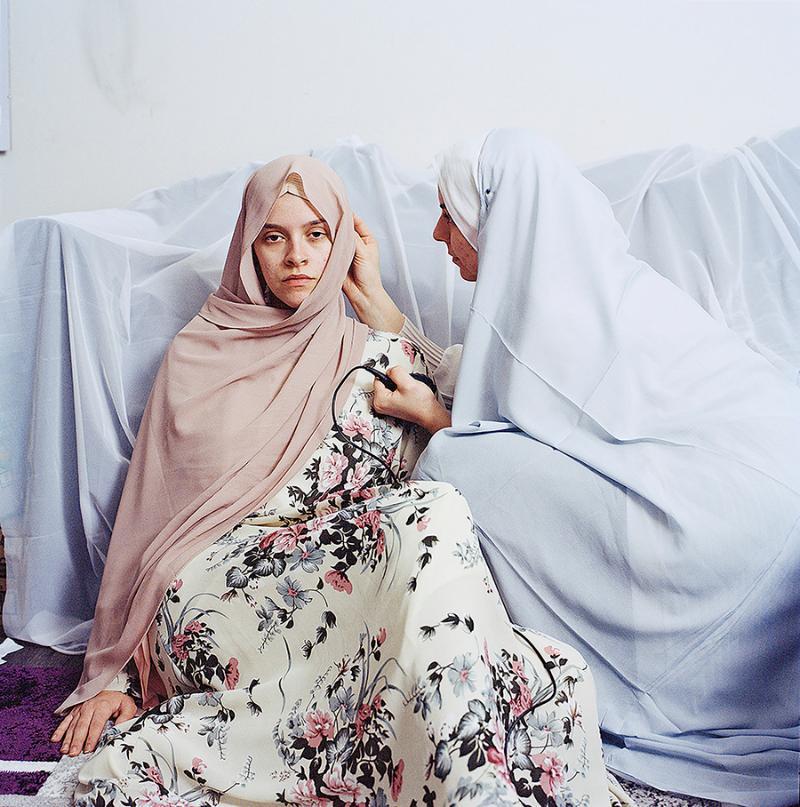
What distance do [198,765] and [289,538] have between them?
0.31 m

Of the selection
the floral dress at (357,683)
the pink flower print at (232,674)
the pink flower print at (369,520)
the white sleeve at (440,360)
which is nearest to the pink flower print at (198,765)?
the floral dress at (357,683)

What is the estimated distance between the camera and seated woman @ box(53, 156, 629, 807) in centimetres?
102

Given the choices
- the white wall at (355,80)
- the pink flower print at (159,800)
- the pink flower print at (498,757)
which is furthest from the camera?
the white wall at (355,80)

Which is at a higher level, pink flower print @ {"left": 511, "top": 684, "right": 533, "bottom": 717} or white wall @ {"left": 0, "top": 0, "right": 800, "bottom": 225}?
white wall @ {"left": 0, "top": 0, "right": 800, "bottom": 225}

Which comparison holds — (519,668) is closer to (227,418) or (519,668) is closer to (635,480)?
(635,480)

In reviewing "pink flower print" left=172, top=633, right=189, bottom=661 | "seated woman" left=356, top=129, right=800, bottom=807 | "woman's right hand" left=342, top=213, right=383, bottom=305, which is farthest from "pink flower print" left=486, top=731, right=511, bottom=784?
"woman's right hand" left=342, top=213, right=383, bottom=305

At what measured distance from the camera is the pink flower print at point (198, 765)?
1.14 meters

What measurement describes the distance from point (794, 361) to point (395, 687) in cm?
104

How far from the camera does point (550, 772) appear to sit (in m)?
1.10

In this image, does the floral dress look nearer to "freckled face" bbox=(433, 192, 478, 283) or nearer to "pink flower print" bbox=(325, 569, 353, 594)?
"pink flower print" bbox=(325, 569, 353, 594)

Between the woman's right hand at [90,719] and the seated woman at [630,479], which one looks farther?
the woman's right hand at [90,719]

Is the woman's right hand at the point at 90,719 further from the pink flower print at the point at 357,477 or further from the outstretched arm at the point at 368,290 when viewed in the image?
the outstretched arm at the point at 368,290

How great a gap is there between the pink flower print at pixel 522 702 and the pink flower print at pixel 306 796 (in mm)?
249

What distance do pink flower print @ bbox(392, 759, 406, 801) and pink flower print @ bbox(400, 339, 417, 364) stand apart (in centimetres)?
76
